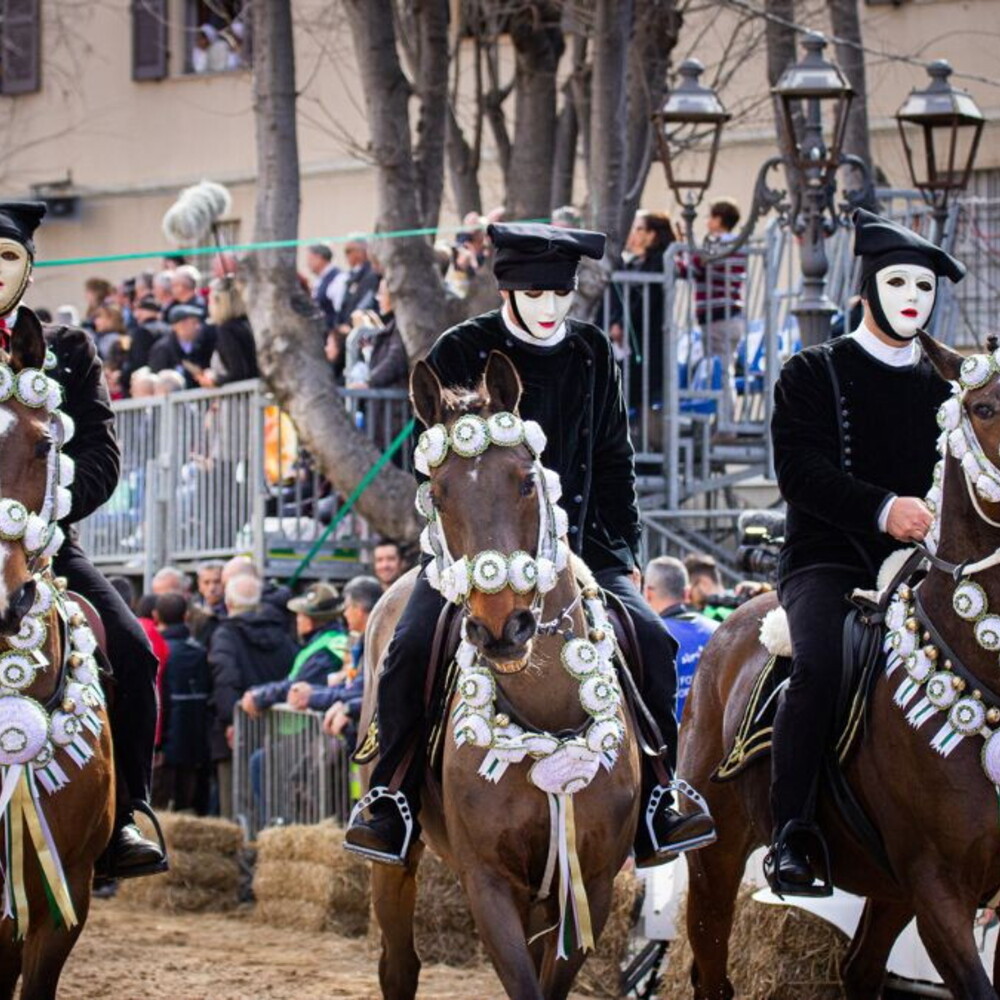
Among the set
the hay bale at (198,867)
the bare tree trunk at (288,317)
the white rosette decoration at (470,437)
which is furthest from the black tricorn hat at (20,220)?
the bare tree trunk at (288,317)

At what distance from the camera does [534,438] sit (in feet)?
29.5

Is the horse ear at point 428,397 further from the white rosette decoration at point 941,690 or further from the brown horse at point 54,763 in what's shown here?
the white rosette decoration at point 941,690

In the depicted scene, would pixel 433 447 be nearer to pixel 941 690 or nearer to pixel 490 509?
pixel 490 509

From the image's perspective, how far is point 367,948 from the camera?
15148 millimetres

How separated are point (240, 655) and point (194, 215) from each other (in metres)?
5.36

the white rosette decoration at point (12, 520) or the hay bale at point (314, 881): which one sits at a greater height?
the white rosette decoration at point (12, 520)

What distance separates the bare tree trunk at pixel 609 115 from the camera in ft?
60.3

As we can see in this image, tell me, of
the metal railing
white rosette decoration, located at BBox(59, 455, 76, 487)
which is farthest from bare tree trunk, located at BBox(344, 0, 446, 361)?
white rosette decoration, located at BBox(59, 455, 76, 487)

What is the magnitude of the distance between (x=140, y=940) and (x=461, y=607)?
682 cm

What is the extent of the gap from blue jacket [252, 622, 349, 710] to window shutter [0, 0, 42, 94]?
18.1 m

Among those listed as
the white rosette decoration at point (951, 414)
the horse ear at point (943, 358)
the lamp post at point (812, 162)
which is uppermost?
the lamp post at point (812, 162)

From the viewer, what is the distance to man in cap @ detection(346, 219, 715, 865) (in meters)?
9.71

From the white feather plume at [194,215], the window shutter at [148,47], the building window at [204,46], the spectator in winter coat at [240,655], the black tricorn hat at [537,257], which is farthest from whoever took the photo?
the window shutter at [148,47]

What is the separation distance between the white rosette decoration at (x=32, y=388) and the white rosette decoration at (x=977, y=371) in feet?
10.9
